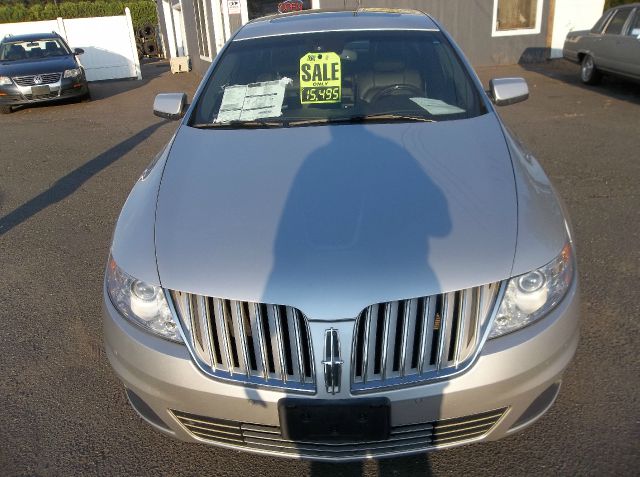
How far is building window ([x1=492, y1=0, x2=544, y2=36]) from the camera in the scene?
15.4m

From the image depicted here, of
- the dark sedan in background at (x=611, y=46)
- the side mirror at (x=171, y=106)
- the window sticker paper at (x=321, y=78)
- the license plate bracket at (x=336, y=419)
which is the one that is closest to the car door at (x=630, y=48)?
the dark sedan in background at (x=611, y=46)

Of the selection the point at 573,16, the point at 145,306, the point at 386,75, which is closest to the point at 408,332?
the point at 145,306

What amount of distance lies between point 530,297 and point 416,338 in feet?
1.50

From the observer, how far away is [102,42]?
723 inches

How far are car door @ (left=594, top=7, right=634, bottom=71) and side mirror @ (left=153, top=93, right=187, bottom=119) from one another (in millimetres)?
9204

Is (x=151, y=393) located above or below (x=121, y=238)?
below

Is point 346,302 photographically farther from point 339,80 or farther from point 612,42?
point 612,42

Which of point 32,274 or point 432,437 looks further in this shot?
point 32,274

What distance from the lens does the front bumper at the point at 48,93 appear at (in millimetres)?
11914

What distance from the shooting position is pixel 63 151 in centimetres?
838

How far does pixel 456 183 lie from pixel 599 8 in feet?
52.3

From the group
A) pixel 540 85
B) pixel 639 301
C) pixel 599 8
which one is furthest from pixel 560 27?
pixel 639 301

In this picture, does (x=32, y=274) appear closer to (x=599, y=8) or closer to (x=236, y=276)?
(x=236, y=276)

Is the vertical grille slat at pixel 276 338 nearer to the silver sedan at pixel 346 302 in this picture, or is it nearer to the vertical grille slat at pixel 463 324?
the silver sedan at pixel 346 302
